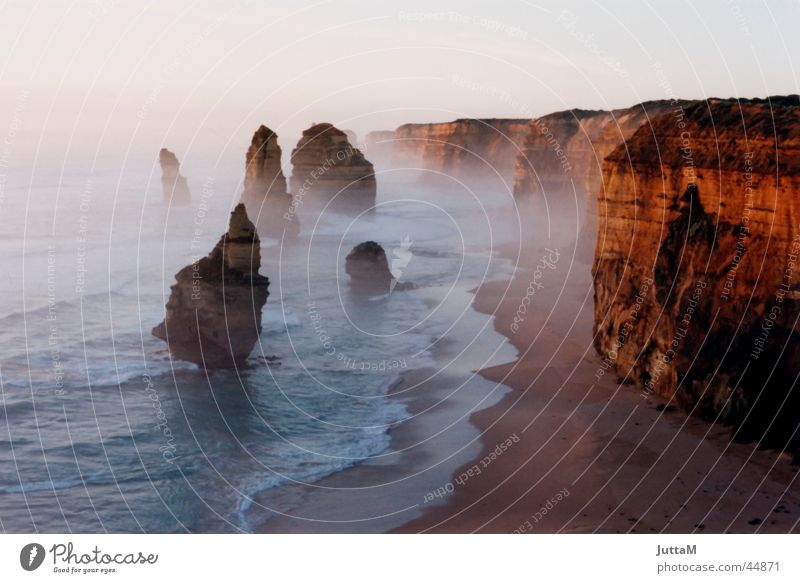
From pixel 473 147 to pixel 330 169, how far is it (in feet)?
144

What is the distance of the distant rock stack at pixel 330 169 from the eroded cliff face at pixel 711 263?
4245 cm

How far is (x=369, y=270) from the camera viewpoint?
160 ft

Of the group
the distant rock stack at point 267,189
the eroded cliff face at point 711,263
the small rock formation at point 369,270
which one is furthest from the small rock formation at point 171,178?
the eroded cliff face at point 711,263

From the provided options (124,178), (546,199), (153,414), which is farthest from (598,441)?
(124,178)

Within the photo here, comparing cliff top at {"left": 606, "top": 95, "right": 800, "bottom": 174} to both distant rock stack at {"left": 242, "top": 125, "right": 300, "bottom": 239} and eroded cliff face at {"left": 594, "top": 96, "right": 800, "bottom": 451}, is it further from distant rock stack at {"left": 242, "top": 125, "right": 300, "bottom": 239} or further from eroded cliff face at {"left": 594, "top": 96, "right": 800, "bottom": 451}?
distant rock stack at {"left": 242, "top": 125, "right": 300, "bottom": 239}

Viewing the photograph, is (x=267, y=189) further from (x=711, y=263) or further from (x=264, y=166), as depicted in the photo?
(x=711, y=263)

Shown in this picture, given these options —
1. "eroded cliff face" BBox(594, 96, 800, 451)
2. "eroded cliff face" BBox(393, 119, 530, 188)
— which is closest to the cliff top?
"eroded cliff face" BBox(594, 96, 800, 451)

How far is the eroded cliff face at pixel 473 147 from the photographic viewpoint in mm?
105188

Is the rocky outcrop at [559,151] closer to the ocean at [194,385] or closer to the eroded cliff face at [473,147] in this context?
the ocean at [194,385]

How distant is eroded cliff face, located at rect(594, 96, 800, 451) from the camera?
71.1 ft

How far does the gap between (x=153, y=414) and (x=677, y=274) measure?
55.2 ft

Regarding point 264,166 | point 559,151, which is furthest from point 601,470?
point 559,151

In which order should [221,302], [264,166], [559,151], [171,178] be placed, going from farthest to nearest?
[171,178] < [559,151] < [264,166] < [221,302]

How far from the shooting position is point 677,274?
84.1ft
